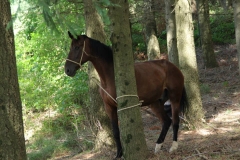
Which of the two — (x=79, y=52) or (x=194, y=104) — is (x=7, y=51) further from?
(x=194, y=104)

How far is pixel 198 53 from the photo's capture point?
21750 mm

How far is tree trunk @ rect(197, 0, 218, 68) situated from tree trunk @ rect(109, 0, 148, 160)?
12.2 m

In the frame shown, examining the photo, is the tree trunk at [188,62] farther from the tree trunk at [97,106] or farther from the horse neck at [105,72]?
the horse neck at [105,72]

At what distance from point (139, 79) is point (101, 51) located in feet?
2.93

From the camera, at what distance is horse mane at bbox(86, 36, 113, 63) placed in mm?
5969

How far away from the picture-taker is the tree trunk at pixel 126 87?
5.07 meters

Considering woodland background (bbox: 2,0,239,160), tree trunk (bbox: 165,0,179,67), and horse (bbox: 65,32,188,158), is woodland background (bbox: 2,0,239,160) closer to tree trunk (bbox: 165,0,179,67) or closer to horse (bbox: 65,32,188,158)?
horse (bbox: 65,32,188,158)

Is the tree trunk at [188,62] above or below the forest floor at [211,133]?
above

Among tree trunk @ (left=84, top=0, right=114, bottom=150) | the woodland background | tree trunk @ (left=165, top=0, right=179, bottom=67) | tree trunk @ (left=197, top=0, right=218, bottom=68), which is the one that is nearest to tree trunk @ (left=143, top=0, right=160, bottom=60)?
the woodland background

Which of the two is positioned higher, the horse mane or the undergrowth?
the horse mane

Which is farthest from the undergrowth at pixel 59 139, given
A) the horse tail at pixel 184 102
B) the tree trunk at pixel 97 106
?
the horse tail at pixel 184 102

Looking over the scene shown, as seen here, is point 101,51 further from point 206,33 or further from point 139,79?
point 206,33

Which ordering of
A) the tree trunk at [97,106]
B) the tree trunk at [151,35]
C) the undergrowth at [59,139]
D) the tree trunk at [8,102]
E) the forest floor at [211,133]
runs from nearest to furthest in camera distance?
the tree trunk at [8,102]
the forest floor at [211,133]
the tree trunk at [97,106]
the undergrowth at [59,139]
the tree trunk at [151,35]

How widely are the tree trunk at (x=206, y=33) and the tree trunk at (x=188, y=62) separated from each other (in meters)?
8.31
